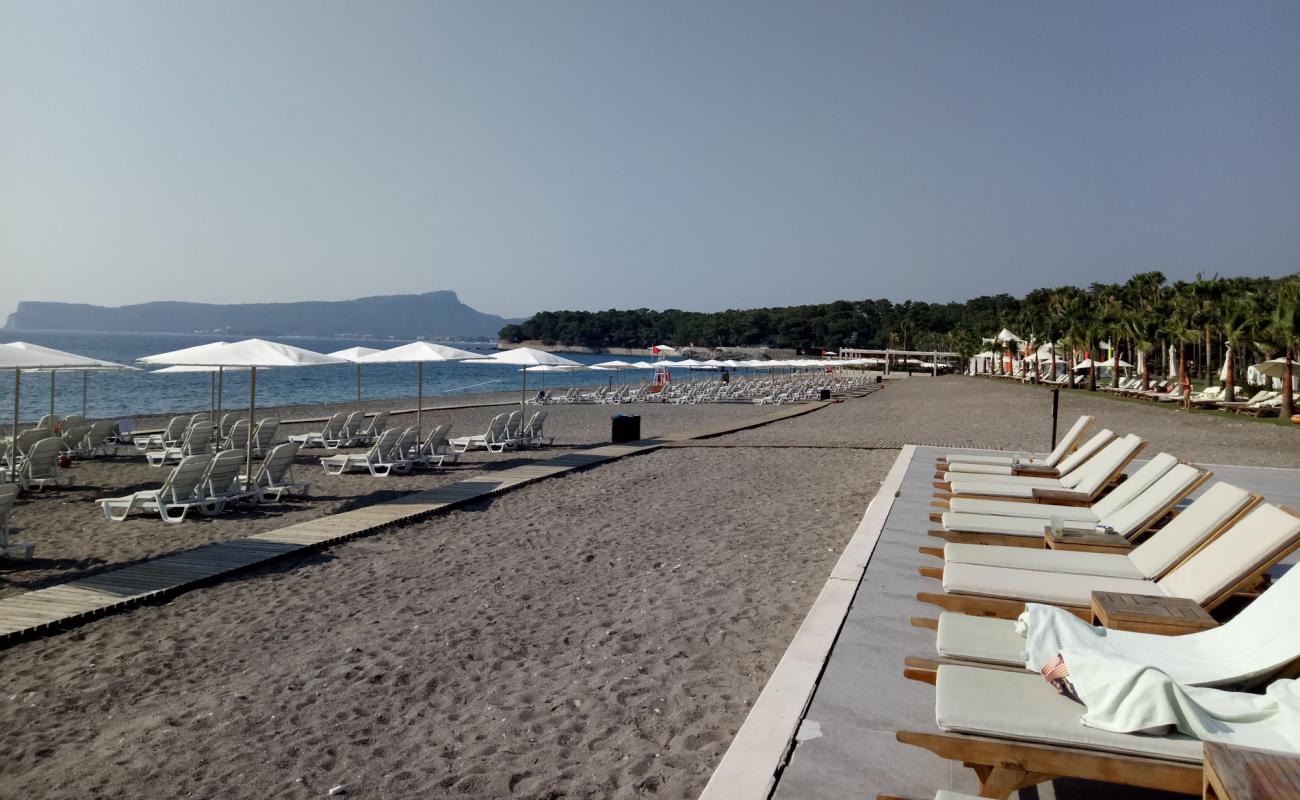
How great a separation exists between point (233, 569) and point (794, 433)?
1342 centimetres

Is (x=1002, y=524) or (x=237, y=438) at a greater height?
(x=1002, y=524)

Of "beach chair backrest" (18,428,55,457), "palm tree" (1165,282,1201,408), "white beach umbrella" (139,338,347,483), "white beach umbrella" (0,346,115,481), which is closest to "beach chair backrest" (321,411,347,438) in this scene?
"beach chair backrest" (18,428,55,457)

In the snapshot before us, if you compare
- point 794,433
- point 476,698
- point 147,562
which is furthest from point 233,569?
point 794,433

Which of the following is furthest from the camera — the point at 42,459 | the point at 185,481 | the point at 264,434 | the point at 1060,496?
the point at 264,434

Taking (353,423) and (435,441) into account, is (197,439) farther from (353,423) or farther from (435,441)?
(435,441)

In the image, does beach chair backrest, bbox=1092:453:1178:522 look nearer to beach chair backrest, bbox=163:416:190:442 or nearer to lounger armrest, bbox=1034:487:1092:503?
lounger armrest, bbox=1034:487:1092:503

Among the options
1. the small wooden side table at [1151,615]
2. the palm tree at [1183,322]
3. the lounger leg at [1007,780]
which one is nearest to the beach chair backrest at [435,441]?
the small wooden side table at [1151,615]

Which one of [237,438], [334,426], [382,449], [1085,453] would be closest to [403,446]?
[382,449]

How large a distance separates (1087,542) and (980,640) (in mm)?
2264

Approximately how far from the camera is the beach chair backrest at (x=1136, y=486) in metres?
5.90

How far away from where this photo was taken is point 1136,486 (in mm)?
6023

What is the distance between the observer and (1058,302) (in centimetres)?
6875

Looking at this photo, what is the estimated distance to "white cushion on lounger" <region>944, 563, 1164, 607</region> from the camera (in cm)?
407

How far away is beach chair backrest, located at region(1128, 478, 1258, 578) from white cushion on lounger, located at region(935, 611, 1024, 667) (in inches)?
51.6
